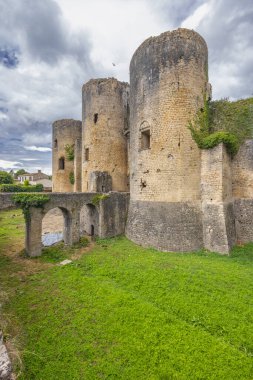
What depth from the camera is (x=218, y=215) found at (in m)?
10.8

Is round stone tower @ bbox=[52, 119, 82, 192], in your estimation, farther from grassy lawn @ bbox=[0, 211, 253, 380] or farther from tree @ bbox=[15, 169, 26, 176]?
tree @ bbox=[15, 169, 26, 176]

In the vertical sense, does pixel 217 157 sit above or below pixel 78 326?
above

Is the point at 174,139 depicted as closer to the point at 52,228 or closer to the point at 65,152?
the point at 52,228

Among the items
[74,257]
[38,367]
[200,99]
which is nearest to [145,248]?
[74,257]

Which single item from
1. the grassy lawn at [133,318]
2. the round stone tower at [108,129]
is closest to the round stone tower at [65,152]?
the round stone tower at [108,129]

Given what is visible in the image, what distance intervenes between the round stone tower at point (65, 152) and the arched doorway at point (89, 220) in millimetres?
7639

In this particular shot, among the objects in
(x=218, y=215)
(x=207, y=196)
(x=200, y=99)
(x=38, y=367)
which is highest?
(x=200, y=99)

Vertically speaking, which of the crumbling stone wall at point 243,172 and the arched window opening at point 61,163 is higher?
the arched window opening at point 61,163

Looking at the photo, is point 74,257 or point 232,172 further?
point 232,172

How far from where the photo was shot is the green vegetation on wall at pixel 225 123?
11641mm

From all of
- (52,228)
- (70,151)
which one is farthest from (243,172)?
(70,151)

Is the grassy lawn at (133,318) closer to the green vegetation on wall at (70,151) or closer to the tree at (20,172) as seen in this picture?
the green vegetation on wall at (70,151)

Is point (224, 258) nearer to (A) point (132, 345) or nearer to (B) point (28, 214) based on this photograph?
(A) point (132, 345)

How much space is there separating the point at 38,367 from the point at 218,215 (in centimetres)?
932
